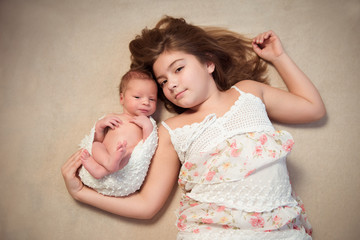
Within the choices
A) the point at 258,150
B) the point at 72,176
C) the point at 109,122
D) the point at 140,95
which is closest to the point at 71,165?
the point at 72,176

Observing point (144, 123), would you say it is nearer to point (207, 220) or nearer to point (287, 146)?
point (207, 220)

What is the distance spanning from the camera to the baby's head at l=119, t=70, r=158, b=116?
1567 mm

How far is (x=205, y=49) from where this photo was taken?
163 cm

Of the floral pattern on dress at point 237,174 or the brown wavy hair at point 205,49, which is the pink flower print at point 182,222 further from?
the brown wavy hair at point 205,49

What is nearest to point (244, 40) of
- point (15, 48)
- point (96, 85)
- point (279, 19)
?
point (279, 19)

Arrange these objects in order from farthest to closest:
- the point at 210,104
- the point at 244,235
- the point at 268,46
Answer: the point at 268,46 < the point at 210,104 < the point at 244,235

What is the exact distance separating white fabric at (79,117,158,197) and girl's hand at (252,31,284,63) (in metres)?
0.85

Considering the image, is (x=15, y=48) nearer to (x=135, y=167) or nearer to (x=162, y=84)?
(x=162, y=84)

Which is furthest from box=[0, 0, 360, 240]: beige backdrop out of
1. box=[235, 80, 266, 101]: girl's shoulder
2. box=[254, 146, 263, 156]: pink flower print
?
box=[254, 146, 263, 156]: pink flower print

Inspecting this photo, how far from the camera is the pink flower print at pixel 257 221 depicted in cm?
133

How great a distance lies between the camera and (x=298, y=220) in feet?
4.91

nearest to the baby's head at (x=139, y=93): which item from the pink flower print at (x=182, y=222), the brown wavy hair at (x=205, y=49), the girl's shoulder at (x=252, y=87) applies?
the brown wavy hair at (x=205, y=49)

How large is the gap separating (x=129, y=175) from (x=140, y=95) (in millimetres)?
446

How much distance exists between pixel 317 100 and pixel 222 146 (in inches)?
27.4
